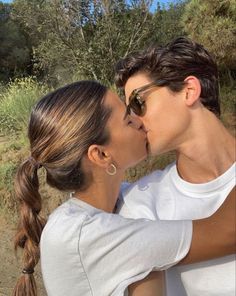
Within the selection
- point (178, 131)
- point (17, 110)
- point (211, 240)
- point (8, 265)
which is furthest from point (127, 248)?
point (17, 110)

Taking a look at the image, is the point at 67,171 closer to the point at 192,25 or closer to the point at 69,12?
the point at 192,25

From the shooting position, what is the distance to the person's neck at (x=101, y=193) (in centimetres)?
182

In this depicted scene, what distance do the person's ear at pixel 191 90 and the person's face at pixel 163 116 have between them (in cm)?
2

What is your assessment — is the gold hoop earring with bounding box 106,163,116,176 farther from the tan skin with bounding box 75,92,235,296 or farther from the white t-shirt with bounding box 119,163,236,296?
the white t-shirt with bounding box 119,163,236,296

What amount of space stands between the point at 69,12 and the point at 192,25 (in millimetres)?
3930

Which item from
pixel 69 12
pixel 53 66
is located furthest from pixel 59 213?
pixel 53 66

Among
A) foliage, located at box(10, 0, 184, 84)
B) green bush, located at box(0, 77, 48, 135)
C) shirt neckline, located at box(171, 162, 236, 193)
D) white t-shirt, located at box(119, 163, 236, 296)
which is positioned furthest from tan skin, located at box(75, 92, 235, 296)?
foliage, located at box(10, 0, 184, 84)

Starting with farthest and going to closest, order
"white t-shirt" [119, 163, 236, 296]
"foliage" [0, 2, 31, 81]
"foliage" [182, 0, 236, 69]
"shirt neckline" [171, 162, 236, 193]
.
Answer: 1. "foliage" [0, 2, 31, 81]
2. "foliage" [182, 0, 236, 69]
3. "shirt neckline" [171, 162, 236, 193]
4. "white t-shirt" [119, 163, 236, 296]

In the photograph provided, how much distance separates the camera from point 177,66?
78.4 inches

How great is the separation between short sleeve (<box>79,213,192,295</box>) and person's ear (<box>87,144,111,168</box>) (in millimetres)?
264

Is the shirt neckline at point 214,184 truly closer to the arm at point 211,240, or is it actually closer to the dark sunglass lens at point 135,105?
the arm at point 211,240

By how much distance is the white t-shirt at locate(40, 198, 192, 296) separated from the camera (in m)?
1.58

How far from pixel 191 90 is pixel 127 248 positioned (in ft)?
2.45

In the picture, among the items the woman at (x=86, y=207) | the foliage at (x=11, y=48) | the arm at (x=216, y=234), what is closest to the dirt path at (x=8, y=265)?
the woman at (x=86, y=207)
